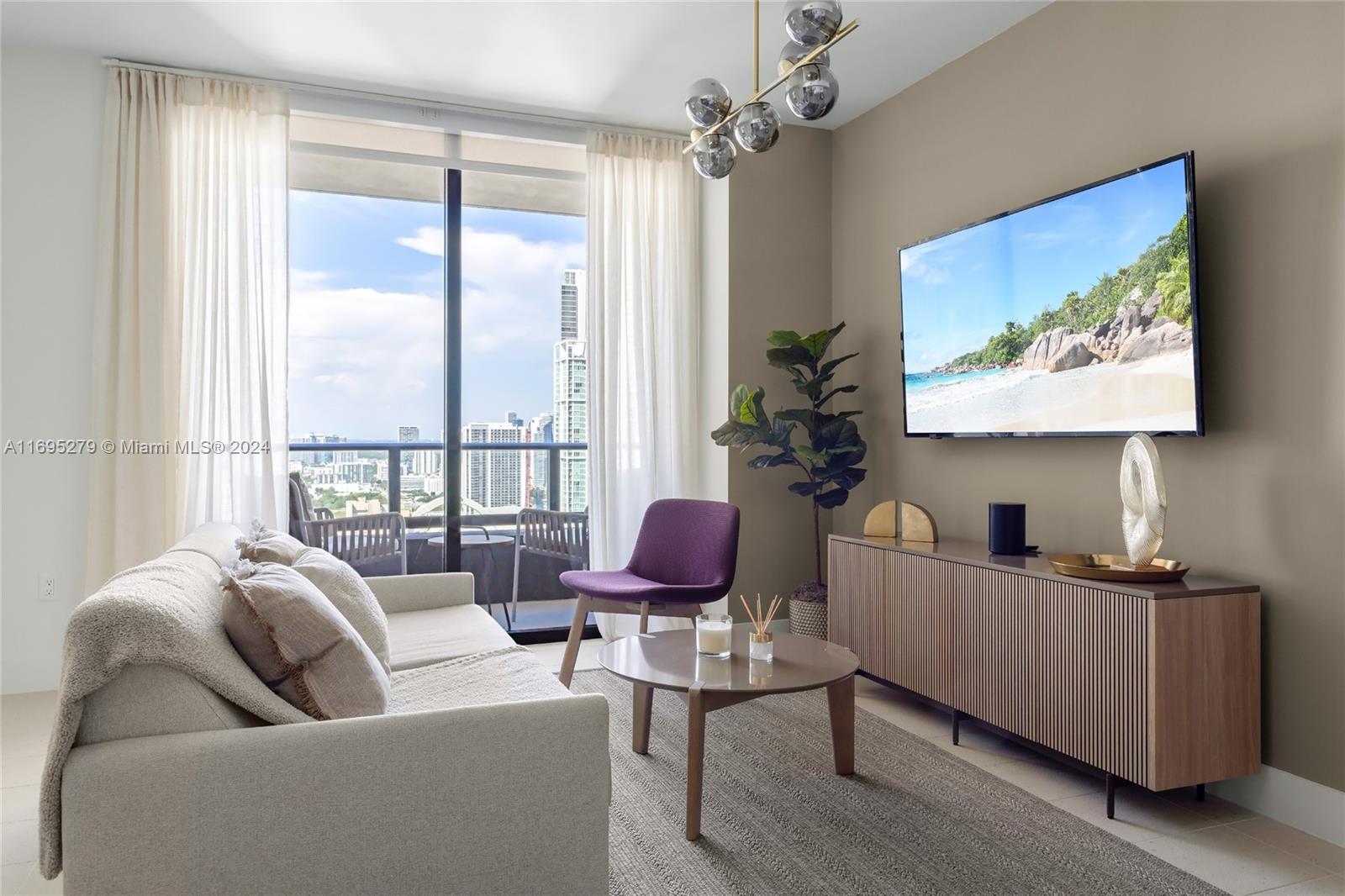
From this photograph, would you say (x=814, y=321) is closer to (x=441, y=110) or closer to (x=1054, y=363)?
(x=1054, y=363)

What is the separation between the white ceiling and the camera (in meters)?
3.51

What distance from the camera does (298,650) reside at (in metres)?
1.67

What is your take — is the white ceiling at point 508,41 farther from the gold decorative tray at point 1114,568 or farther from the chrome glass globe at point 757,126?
the gold decorative tray at point 1114,568

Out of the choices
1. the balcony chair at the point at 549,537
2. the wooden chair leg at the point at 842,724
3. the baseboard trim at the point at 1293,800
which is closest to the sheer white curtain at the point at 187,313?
the balcony chair at the point at 549,537

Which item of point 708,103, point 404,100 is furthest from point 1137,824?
point 404,100

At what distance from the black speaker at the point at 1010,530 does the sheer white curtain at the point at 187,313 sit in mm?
3215

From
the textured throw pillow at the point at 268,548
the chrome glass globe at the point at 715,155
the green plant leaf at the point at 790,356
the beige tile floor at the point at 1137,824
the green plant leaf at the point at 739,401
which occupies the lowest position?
the beige tile floor at the point at 1137,824

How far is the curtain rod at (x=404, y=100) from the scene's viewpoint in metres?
4.00

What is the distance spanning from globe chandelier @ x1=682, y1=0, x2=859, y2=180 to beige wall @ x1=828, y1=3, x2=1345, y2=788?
1.36 metres

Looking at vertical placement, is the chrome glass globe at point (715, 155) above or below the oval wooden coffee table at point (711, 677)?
above

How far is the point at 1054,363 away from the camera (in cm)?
323

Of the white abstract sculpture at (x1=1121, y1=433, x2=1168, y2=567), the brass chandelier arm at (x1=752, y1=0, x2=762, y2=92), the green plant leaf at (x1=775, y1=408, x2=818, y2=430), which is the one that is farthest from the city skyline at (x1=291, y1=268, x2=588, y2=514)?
the white abstract sculpture at (x1=1121, y1=433, x2=1168, y2=567)

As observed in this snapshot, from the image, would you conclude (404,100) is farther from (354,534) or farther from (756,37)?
(756,37)

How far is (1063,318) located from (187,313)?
12.4ft
